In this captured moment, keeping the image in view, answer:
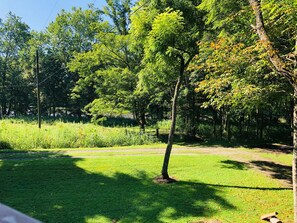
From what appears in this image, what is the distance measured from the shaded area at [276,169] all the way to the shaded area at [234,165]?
0.57 meters

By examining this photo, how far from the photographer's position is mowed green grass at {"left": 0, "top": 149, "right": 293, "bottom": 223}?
5.42 m

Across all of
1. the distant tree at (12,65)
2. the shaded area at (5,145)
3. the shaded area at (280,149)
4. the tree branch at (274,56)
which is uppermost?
the distant tree at (12,65)

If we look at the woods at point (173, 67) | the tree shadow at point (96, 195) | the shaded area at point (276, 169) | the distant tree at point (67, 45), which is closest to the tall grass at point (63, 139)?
the woods at point (173, 67)

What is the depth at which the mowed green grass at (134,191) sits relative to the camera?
5422 mm

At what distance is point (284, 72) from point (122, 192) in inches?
183

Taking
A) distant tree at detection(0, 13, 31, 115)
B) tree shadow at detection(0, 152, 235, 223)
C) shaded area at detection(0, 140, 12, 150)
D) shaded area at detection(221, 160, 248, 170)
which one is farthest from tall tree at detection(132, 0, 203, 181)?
distant tree at detection(0, 13, 31, 115)

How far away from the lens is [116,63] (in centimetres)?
1966

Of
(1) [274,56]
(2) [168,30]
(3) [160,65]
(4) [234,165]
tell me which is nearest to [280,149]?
(4) [234,165]

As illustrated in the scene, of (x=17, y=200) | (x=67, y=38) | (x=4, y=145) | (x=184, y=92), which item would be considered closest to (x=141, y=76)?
(x=184, y=92)

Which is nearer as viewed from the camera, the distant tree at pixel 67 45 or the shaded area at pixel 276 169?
the shaded area at pixel 276 169

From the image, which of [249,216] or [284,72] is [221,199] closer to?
[249,216]

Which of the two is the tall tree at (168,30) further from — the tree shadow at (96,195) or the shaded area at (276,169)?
the shaded area at (276,169)

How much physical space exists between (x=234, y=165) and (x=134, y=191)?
4682mm

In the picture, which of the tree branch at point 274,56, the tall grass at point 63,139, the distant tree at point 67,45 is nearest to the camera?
the tree branch at point 274,56
